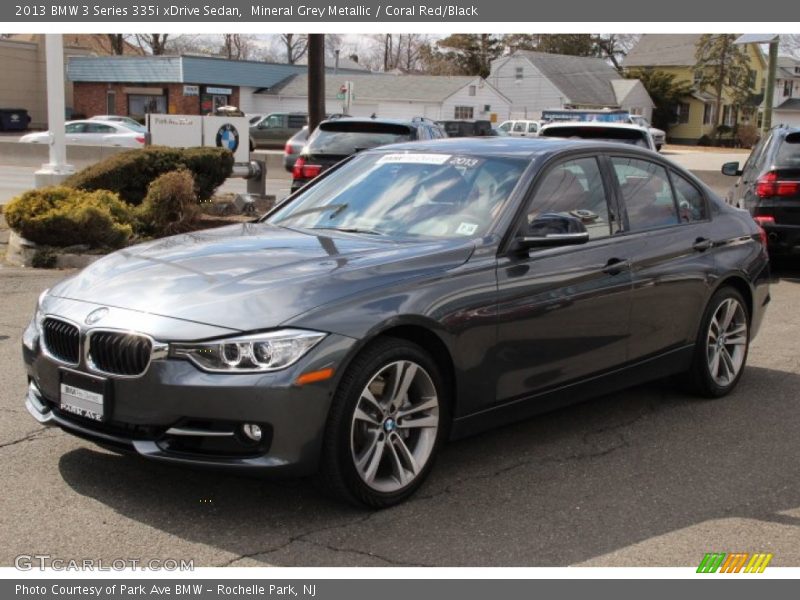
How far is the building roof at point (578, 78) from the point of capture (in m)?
73.9

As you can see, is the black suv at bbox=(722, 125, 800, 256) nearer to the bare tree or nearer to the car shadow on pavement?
the car shadow on pavement

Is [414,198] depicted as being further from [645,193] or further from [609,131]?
[609,131]

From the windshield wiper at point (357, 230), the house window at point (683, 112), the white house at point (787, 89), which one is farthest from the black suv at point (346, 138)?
the white house at point (787, 89)

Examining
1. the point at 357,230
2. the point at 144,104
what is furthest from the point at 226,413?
the point at 144,104

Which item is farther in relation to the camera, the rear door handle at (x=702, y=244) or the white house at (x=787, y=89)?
the white house at (x=787, y=89)

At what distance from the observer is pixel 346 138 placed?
13.9 meters

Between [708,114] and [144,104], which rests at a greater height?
[708,114]

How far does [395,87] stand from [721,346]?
5835 centimetres

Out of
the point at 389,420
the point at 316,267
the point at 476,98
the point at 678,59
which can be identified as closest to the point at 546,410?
the point at 389,420

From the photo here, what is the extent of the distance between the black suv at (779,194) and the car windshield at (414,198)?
23.0ft

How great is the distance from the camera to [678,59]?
84.6 meters

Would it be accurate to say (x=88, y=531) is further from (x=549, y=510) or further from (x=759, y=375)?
(x=759, y=375)

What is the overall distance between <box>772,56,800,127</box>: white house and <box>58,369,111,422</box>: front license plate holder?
88.3 meters

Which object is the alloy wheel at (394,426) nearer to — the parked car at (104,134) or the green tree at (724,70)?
the parked car at (104,134)
